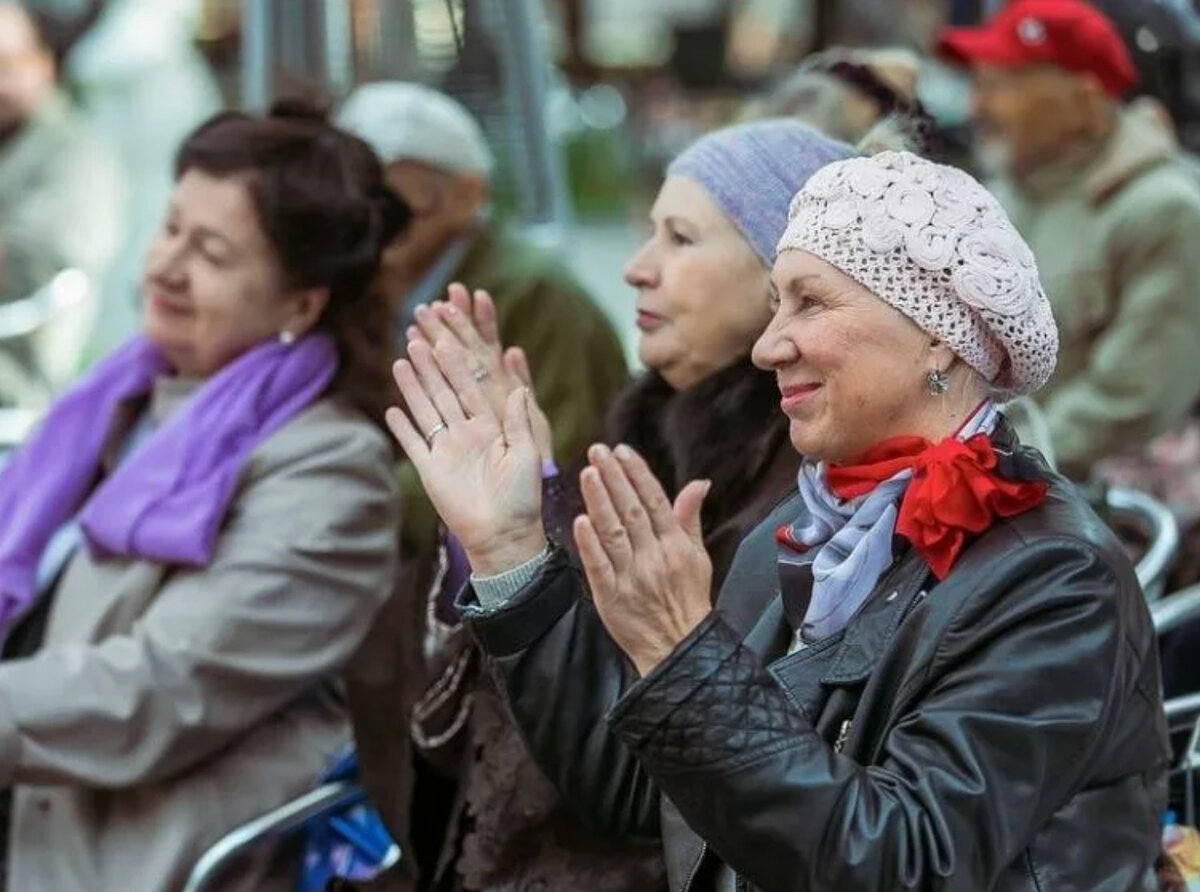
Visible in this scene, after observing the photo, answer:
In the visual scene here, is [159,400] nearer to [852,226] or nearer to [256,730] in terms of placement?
[256,730]

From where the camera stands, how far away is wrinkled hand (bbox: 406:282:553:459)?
2760 mm

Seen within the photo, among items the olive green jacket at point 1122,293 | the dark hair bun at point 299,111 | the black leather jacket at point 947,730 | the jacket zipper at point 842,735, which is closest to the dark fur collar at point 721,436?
the black leather jacket at point 947,730

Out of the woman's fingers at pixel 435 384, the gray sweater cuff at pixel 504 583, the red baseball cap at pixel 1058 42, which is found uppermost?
the woman's fingers at pixel 435 384

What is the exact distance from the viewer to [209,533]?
3393mm

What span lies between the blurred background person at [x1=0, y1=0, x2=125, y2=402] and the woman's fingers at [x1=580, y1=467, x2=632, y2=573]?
4422 millimetres

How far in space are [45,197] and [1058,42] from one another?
3.15 metres

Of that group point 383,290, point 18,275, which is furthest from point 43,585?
point 18,275

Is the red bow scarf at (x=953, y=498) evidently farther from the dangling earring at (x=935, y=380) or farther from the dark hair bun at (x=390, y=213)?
the dark hair bun at (x=390, y=213)

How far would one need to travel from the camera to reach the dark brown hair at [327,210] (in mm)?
3578

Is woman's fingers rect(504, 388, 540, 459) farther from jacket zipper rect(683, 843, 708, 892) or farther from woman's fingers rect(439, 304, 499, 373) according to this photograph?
jacket zipper rect(683, 843, 708, 892)

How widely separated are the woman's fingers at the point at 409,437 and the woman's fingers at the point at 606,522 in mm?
376

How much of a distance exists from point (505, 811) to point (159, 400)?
1.12 meters

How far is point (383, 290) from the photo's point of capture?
12.3 feet

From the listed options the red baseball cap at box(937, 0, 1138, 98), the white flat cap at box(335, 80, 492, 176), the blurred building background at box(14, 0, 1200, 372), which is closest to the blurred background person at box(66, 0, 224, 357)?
the blurred building background at box(14, 0, 1200, 372)
